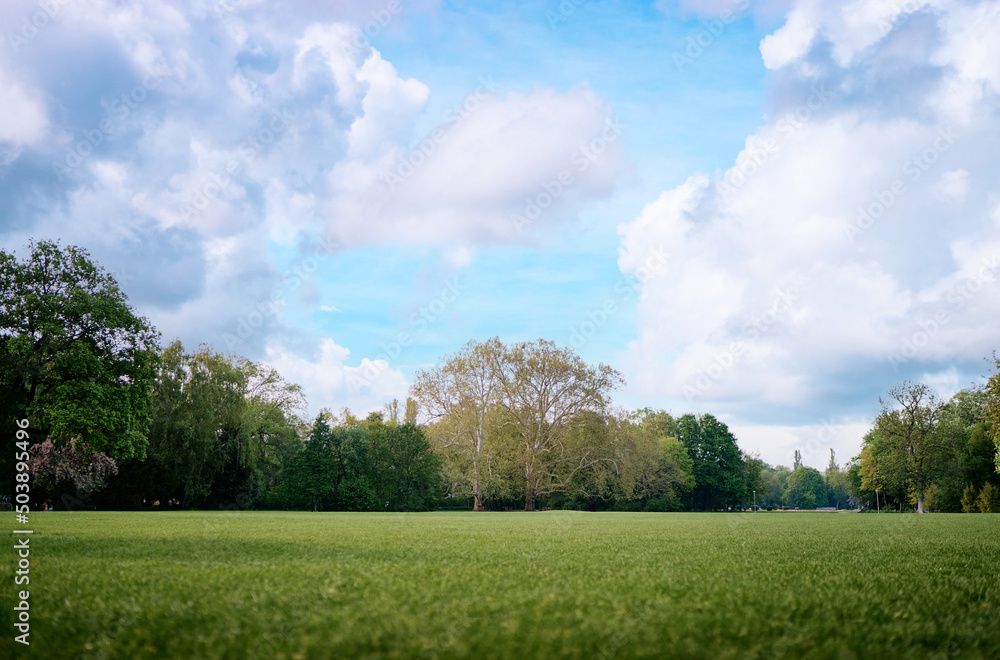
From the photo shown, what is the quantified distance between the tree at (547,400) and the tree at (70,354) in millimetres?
34691

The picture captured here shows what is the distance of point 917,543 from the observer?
12055 millimetres

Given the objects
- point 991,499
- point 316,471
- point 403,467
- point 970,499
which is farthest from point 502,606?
point 970,499

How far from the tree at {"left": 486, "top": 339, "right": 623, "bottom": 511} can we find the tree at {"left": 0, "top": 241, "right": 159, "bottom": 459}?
114 ft

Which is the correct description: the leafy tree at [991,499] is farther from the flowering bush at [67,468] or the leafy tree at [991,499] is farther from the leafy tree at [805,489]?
the leafy tree at [805,489]

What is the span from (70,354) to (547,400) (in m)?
38.6

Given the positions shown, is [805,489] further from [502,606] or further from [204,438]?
[502,606]

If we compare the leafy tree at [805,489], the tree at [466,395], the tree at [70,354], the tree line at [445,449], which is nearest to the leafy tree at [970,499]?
the tree line at [445,449]

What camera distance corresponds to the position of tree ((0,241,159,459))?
55.5 ft

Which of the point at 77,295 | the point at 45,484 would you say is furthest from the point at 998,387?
the point at 45,484

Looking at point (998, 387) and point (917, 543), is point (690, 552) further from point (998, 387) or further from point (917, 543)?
point (998, 387)

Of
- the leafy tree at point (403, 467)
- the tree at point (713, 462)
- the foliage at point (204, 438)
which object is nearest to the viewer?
the foliage at point (204, 438)

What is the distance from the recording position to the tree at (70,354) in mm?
16906

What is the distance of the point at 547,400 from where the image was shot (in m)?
51.8

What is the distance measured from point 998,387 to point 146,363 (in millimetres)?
43077
